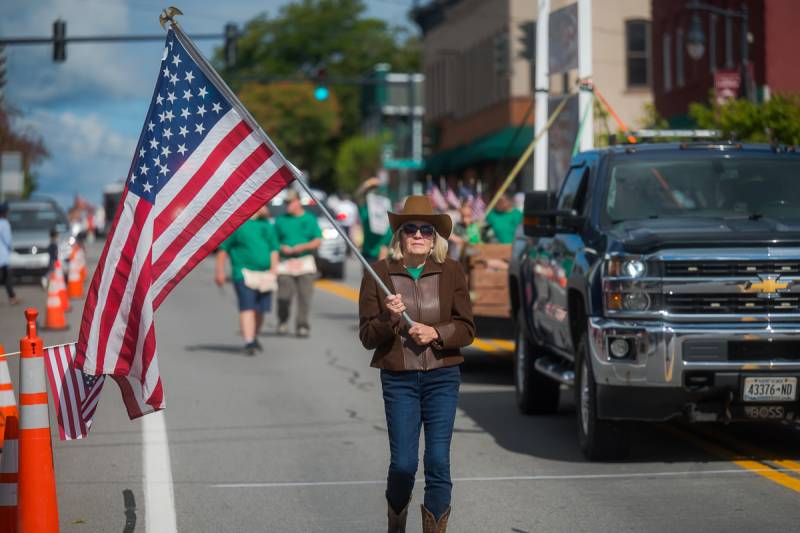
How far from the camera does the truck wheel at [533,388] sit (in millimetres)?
13523

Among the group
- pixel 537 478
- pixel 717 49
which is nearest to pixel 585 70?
pixel 537 478

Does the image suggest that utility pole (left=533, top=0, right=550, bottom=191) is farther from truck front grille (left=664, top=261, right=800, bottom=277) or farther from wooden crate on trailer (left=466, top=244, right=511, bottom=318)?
truck front grille (left=664, top=261, right=800, bottom=277)

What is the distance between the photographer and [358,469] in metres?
10.9

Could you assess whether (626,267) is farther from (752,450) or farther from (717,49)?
(717,49)

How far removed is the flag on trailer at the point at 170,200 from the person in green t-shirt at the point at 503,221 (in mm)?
10142

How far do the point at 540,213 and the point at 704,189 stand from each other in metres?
1.18

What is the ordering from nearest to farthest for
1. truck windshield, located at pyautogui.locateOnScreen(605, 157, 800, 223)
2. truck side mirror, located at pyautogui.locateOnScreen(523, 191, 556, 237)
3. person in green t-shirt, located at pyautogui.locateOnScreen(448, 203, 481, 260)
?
truck windshield, located at pyautogui.locateOnScreen(605, 157, 800, 223), truck side mirror, located at pyautogui.locateOnScreen(523, 191, 556, 237), person in green t-shirt, located at pyautogui.locateOnScreen(448, 203, 481, 260)

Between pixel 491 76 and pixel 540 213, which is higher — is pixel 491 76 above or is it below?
above

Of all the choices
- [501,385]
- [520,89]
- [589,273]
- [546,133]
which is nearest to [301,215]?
[546,133]

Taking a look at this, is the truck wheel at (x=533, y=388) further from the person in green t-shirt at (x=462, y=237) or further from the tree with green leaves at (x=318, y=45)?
the tree with green leaves at (x=318, y=45)

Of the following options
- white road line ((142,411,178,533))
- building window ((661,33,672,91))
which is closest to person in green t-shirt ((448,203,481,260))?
white road line ((142,411,178,533))

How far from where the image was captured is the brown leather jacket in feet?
25.5

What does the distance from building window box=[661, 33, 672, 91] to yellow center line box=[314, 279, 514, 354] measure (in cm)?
1158

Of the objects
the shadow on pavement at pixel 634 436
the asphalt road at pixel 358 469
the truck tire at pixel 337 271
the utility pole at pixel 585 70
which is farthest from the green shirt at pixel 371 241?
the truck tire at pixel 337 271
